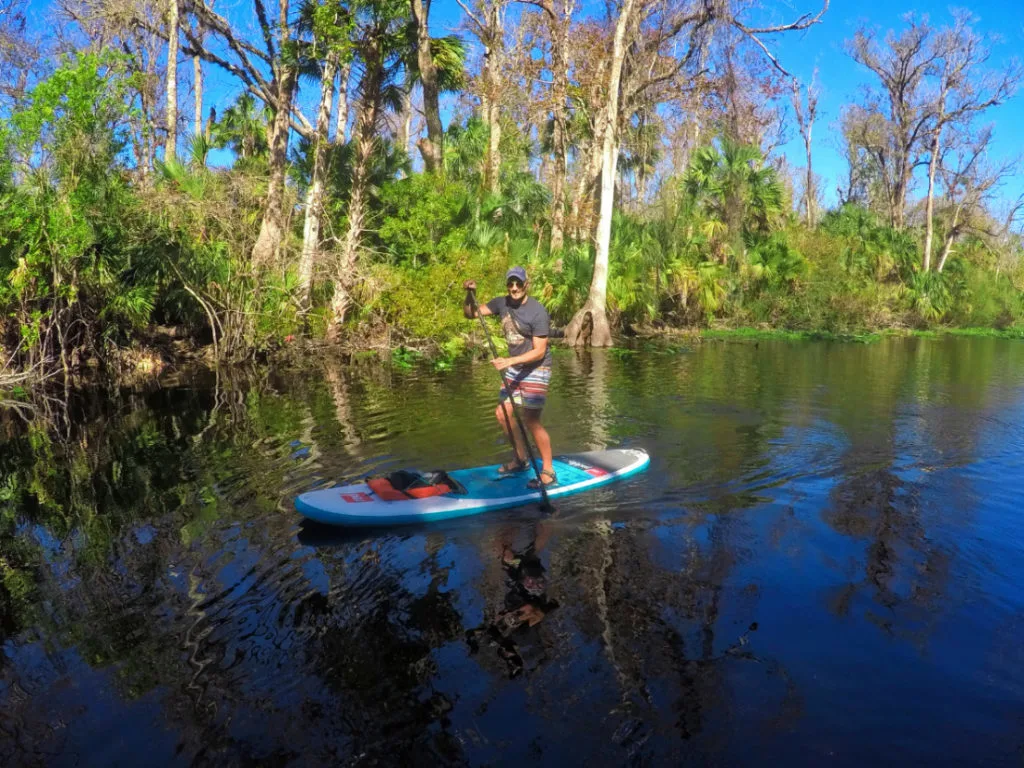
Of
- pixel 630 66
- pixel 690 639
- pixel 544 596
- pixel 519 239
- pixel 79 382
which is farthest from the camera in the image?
pixel 630 66

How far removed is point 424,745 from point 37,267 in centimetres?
A: 1231

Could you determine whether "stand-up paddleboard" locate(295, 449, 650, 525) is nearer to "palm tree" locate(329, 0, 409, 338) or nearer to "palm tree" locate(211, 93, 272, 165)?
"palm tree" locate(329, 0, 409, 338)

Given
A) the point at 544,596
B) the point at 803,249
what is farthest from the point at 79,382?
the point at 803,249

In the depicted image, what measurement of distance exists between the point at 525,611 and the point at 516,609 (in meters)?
0.06

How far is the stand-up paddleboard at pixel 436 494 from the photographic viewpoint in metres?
5.79

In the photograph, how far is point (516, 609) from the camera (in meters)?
4.46

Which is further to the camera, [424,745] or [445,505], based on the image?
[445,505]

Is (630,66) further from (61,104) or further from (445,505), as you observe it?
(445,505)

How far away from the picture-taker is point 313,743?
324 cm

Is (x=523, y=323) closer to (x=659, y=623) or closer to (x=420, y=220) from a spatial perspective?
(x=659, y=623)

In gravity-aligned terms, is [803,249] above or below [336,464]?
above

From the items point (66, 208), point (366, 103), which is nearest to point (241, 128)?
point (366, 103)

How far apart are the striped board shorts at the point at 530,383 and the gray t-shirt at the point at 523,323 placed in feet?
0.26

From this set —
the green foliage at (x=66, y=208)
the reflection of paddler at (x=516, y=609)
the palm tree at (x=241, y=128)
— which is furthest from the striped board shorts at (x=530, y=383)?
the palm tree at (x=241, y=128)
